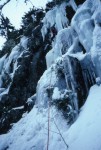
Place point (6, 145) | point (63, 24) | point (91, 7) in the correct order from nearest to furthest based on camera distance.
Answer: point (6, 145) → point (91, 7) → point (63, 24)

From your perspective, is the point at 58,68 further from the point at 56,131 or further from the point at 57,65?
the point at 56,131

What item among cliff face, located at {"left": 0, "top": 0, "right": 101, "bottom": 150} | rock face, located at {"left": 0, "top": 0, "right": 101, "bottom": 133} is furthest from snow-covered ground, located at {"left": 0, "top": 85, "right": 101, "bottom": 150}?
rock face, located at {"left": 0, "top": 0, "right": 101, "bottom": 133}

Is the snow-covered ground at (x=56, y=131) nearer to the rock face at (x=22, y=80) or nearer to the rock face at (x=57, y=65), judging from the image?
the rock face at (x=57, y=65)

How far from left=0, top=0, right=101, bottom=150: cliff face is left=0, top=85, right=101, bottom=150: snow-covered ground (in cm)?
9

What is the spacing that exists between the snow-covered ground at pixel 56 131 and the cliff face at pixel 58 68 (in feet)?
0.31

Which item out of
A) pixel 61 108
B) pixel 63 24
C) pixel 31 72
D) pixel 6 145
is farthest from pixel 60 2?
pixel 6 145

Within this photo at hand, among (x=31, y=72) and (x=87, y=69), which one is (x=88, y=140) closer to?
(x=87, y=69)

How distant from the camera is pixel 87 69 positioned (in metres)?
8.58

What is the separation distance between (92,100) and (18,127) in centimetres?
405

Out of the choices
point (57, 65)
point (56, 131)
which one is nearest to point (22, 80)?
point (57, 65)

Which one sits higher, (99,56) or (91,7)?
(91,7)

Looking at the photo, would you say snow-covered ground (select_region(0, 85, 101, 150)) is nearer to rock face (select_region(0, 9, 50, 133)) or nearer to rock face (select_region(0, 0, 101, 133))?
rock face (select_region(0, 0, 101, 133))

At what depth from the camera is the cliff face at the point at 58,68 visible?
322 inches

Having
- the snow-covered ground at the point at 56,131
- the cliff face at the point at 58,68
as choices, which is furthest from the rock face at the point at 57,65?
the snow-covered ground at the point at 56,131
